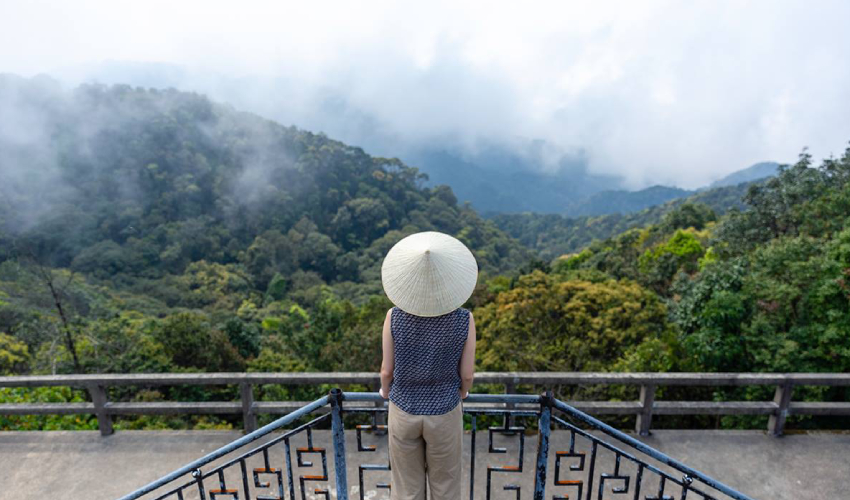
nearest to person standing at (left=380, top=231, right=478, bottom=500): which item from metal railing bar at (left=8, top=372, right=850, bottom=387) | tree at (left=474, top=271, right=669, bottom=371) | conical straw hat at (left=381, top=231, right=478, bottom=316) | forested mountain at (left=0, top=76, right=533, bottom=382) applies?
conical straw hat at (left=381, top=231, right=478, bottom=316)

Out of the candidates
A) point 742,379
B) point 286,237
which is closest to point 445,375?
point 742,379

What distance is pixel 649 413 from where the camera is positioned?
466 cm

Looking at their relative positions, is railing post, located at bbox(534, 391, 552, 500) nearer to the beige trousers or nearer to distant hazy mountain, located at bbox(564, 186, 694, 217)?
the beige trousers

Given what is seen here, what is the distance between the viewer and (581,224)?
10144 centimetres

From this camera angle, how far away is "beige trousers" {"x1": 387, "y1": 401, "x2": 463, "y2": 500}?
2.49m

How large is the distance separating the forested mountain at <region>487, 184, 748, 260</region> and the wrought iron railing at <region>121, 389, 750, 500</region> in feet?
246

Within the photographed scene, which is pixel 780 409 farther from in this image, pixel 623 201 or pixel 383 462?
pixel 623 201

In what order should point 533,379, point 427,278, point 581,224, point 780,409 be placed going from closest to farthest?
point 427,278 < point 533,379 < point 780,409 < point 581,224

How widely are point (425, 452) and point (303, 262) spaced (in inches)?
2116

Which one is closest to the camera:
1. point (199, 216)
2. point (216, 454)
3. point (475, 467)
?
point (216, 454)

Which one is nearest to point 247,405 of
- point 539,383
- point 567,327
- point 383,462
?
point 383,462

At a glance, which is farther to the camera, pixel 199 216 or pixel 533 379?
pixel 199 216

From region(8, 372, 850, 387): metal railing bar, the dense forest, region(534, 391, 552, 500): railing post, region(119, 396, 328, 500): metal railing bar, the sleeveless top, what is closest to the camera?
region(119, 396, 328, 500): metal railing bar

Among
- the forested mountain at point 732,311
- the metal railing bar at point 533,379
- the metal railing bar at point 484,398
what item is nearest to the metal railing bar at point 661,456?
the metal railing bar at point 484,398
